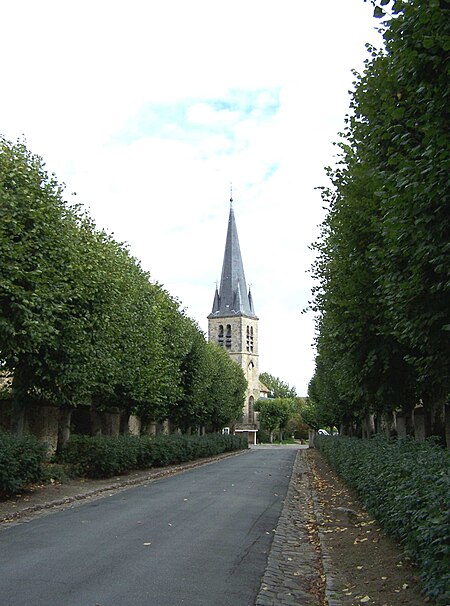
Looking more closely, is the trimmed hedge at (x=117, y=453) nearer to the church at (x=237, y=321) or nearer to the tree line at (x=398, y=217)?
the tree line at (x=398, y=217)

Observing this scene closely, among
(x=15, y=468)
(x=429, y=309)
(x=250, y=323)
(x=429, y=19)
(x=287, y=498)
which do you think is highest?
(x=250, y=323)

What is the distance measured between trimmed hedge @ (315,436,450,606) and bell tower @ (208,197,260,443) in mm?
85475

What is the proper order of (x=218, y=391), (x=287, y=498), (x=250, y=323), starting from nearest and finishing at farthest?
1. (x=287, y=498)
2. (x=218, y=391)
3. (x=250, y=323)

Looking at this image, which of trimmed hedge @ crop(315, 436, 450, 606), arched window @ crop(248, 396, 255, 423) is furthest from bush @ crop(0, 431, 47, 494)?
arched window @ crop(248, 396, 255, 423)

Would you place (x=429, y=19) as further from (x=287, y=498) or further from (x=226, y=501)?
(x=287, y=498)

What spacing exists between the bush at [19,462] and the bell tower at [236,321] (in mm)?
81375

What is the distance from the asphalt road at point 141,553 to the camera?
6512mm

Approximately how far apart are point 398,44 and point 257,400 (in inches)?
3912

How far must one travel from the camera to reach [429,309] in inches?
342

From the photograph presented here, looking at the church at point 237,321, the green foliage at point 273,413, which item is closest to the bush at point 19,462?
the church at point 237,321

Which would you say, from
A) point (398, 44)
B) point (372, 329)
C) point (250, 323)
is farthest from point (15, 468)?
point (250, 323)

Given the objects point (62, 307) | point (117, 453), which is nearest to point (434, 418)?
point (117, 453)

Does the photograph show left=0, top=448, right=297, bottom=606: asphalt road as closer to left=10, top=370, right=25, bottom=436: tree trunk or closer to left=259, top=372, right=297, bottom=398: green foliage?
left=10, top=370, right=25, bottom=436: tree trunk

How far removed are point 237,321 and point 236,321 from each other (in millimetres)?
203
